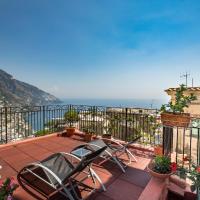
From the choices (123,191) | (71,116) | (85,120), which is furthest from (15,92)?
(123,191)

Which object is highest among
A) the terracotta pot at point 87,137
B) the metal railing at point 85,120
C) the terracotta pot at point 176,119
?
the terracotta pot at point 176,119

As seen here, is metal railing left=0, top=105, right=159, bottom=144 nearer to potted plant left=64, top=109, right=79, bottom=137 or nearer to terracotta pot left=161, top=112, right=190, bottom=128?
potted plant left=64, top=109, right=79, bottom=137

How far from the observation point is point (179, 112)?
3.15m

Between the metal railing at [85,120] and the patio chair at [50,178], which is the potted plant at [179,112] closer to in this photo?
the patio chair at [50,178]

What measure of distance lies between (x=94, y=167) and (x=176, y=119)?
6.85ft

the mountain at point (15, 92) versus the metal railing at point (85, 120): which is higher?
the mountain at point (15, 92)

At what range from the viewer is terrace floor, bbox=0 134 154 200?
2689mm

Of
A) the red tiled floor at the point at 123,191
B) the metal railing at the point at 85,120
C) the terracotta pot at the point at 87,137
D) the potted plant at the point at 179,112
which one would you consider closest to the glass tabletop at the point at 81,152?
the red tiled floor at the point at 123,191

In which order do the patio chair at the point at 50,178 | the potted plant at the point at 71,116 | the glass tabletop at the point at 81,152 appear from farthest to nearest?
the potted plant at the point at 71,116, the glass tabletop at the point at 81,152, the patio chair at the point at 50,178

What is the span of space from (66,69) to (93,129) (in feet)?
50.1

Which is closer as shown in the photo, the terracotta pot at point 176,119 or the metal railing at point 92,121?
the terracotta pot at point 176,119

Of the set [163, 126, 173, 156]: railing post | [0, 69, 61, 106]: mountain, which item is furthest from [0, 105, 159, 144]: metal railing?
[0, 69, 61, 106]: mountain

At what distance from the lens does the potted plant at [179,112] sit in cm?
301

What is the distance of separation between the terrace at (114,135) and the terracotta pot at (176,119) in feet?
0.52
